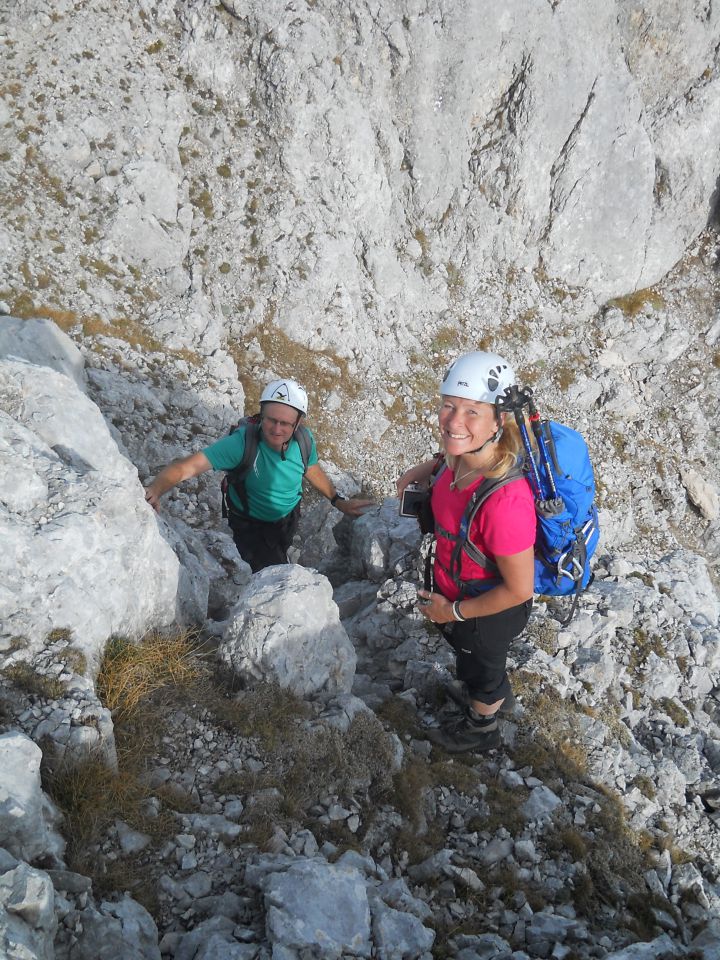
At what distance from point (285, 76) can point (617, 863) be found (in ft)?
68.0

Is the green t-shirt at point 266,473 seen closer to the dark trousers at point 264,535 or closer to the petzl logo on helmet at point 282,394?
the dark trousers at point 264,535

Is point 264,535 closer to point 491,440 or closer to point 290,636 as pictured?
point 290,636

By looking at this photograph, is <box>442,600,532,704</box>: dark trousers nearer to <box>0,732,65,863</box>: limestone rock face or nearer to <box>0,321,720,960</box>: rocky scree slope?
<box>0,321,720,960</box>: rocky scree slope

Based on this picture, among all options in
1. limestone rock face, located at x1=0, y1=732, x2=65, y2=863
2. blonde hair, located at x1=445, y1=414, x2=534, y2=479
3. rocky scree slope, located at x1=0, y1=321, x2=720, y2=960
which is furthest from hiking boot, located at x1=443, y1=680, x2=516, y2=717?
limestone rock face, located at x1=0, y1=732, x2=65, y2=863

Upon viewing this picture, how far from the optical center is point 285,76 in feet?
59.7

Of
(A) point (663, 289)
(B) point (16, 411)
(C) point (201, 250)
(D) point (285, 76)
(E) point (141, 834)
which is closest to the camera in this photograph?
(E) point (141, 834)

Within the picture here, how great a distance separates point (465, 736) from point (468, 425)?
3.48 metres

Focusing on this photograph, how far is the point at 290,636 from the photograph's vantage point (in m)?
5.60

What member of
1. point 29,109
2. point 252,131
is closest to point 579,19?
point 252,131

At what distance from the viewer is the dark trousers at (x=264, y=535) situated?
8.28 metres

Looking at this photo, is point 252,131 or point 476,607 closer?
point 476,607

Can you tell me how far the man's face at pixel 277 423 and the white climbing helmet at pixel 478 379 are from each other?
273 centimetres

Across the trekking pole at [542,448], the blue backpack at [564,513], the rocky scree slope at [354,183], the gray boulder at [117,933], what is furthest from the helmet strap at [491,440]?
the rocky scree slope at [354,183]

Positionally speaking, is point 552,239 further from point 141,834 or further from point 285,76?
point 141,834
